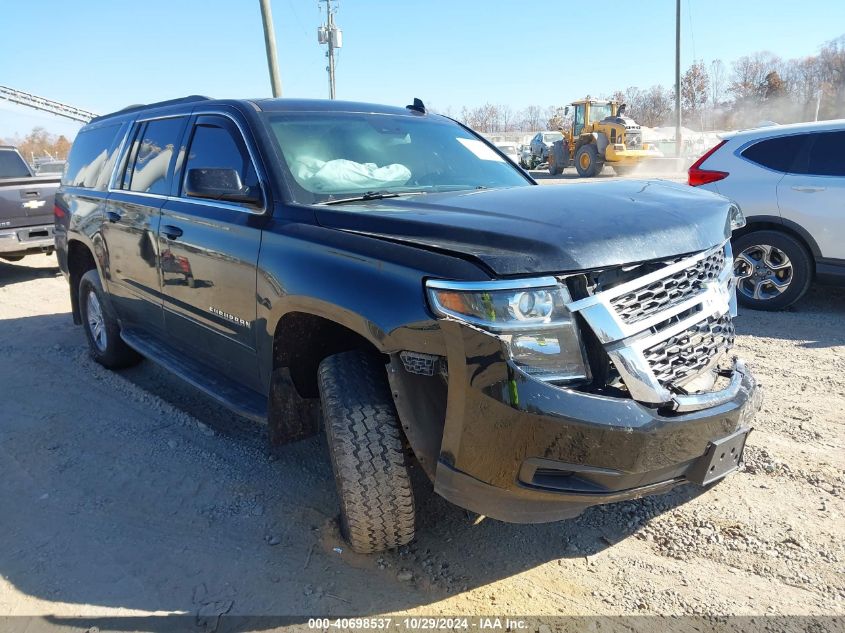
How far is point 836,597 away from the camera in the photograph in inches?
93.7

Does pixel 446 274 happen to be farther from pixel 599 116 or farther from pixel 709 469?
pixel 599 116

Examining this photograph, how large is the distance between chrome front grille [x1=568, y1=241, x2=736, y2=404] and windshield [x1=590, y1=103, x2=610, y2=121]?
1065 inches

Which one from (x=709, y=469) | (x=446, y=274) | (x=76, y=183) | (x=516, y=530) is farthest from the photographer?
(x=76, y=183)

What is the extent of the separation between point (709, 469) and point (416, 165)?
2211 mm

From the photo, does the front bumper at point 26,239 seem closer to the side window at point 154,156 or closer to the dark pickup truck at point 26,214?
the dark pickup truck at point 26,214

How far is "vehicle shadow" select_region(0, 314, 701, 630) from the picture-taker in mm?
2578

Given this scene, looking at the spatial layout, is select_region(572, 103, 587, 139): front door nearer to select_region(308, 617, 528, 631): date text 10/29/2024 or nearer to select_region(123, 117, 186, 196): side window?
select_region(123, 117, 186, 196): side window

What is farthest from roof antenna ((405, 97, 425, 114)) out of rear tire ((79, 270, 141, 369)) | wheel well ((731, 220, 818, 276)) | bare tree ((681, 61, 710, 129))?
bare tree ((681, 61, 710, 129))

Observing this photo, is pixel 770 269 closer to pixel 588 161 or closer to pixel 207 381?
pixel 207 381

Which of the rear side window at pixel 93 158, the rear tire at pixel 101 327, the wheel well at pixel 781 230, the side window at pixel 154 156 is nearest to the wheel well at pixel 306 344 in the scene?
the side window at pixel 154 156

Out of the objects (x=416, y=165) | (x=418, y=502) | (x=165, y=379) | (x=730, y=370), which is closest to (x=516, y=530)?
(x=418, y=502)

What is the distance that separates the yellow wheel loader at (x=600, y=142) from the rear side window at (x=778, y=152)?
65.7 feet

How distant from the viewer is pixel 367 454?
97.3 inches

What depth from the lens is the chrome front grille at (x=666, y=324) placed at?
211 centimetres
